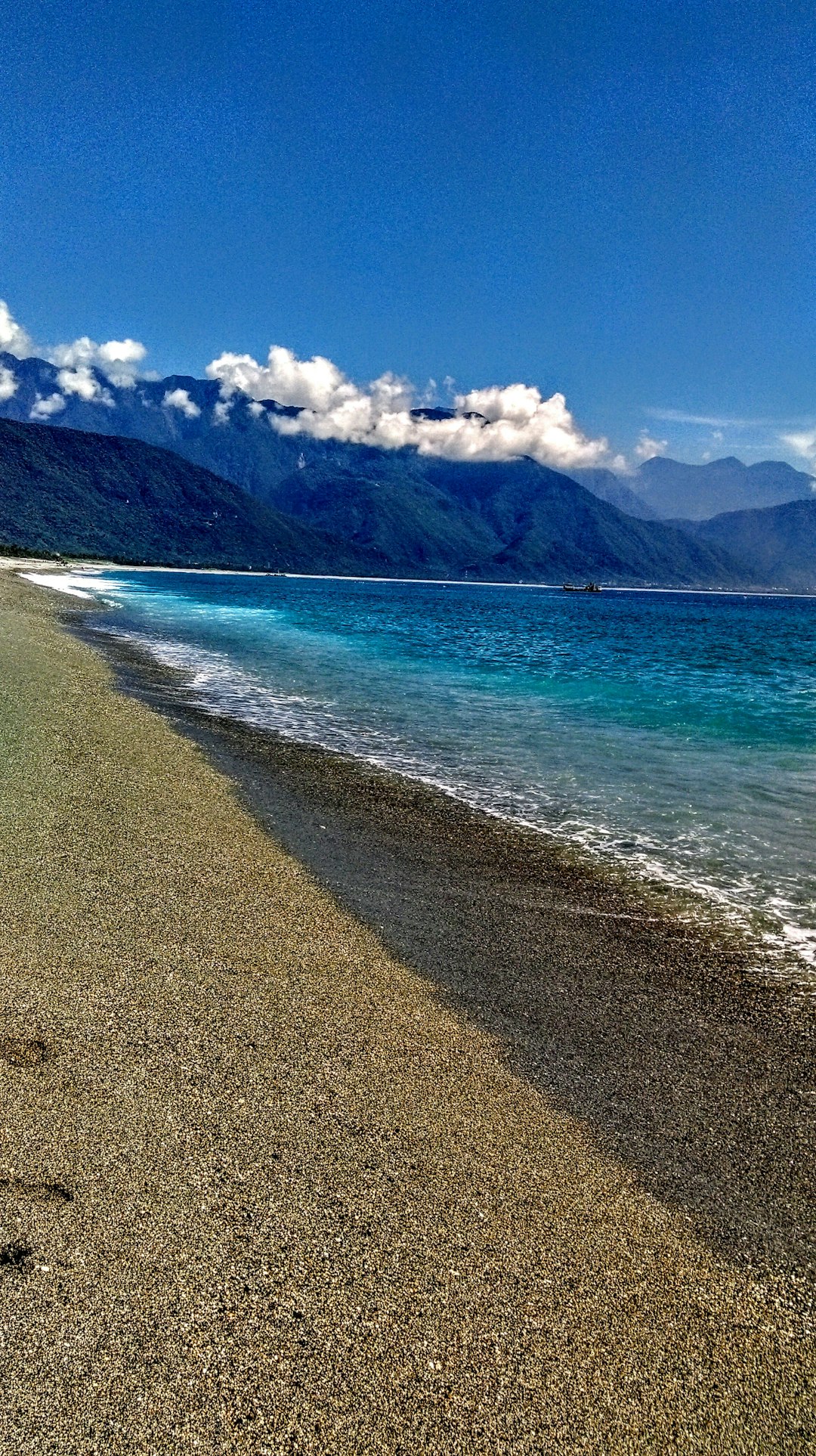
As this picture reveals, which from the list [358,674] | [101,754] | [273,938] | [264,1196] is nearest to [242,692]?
[358,674]

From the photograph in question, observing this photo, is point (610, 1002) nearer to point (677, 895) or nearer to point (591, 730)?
point (677, 895)

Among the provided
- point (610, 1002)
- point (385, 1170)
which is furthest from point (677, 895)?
point (385, 1170)

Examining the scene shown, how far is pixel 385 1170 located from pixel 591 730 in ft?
54.0

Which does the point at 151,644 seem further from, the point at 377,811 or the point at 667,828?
the point at 667,828

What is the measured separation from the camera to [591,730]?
1955 cm

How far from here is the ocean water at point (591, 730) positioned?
397 inches

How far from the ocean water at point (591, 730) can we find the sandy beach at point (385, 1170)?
2330mm

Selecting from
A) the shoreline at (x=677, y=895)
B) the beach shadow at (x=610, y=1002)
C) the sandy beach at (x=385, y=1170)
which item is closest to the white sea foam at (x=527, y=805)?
the shoreline at (x=677, y=895)

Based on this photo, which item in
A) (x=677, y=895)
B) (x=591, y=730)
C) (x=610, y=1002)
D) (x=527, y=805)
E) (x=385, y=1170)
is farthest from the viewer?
(x=591, y=730)

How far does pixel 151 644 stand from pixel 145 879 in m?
28.9

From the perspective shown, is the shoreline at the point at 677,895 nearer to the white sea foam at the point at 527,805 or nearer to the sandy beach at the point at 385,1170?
the white sea foam at the point at 527,805

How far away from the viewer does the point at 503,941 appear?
23.6 ft

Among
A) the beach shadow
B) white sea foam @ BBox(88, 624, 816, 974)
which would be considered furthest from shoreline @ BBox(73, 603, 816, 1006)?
the beach shadow

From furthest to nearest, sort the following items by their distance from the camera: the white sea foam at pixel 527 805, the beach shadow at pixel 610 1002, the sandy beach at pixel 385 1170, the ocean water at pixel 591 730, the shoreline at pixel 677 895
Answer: the ocean water at pixel 591 730, the white sea foam at pixel 527 805, the shoreline at pixel 677 895, the beach shadow at pixel 610 1002, the sandy beach at pixel 385 1170
